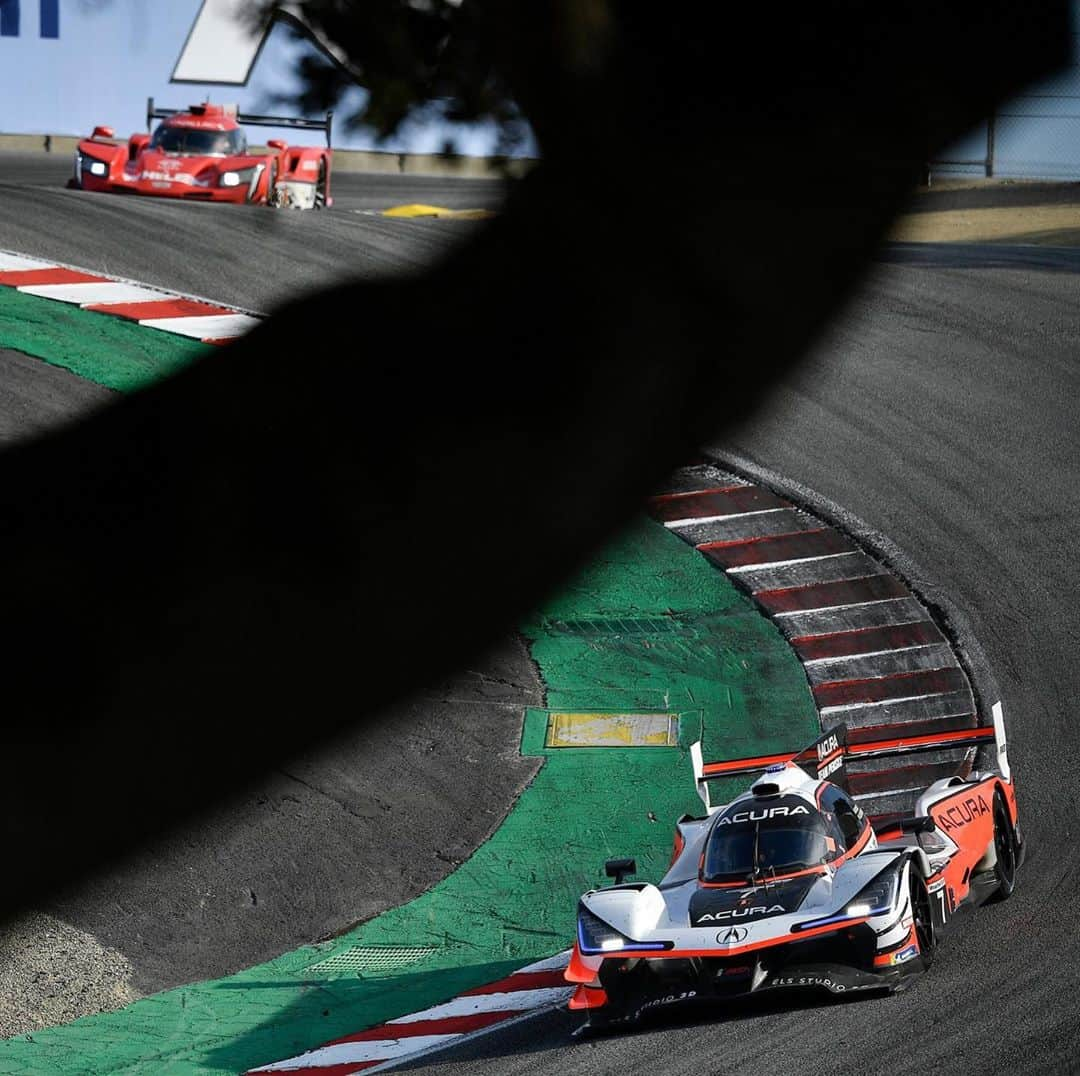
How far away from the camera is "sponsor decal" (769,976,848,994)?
7.93 meters

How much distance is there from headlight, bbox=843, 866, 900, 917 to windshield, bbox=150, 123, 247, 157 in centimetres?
1827

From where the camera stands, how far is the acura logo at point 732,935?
8148 millimetres

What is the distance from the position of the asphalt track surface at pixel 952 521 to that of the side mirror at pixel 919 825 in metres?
0.58

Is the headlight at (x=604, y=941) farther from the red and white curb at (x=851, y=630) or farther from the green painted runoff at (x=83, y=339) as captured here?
the green painted runoff at (x=83, y=339)

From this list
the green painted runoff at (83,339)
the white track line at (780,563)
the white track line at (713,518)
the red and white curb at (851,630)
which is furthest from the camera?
the green painted runoff at (83,339)

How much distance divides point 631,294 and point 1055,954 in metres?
8.17

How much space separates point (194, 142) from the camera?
2381cm

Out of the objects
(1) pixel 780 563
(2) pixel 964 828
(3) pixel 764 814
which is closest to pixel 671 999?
(3) pixel 764 814

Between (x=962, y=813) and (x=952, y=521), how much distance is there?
607 centimetres

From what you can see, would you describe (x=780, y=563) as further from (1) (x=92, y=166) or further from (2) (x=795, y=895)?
(1) (x=92, y=166)

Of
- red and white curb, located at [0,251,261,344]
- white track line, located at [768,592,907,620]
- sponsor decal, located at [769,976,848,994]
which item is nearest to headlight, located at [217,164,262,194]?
red and white curb, located at [0,251,261,344]

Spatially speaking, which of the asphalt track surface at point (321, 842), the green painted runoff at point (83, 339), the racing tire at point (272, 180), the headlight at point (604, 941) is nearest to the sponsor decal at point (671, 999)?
the headlight at point (604, 941)

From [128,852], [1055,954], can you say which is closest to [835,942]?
[1055,954]

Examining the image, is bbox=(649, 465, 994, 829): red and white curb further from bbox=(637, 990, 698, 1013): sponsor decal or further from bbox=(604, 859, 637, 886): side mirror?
bbox=(637, 990, 698, 1013): sponsor decal
